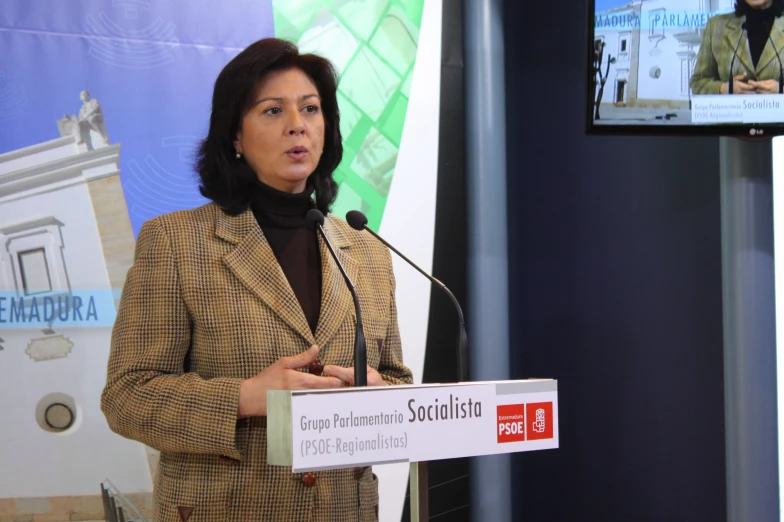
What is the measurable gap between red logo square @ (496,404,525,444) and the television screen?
129 centimetres

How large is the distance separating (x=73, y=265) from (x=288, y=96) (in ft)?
3.83

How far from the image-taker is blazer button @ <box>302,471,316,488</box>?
5.43ft

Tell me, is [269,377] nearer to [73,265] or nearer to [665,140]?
[73,265]

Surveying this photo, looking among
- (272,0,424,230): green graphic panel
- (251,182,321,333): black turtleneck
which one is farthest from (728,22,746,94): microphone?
(272,0,424,230): green graphic panel

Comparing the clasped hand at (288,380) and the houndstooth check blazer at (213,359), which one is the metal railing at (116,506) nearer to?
the houndstooth check blazer at (213,359)

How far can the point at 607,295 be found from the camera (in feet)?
10.3

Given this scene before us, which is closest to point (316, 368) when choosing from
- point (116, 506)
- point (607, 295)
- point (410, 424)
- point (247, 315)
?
point (247, 315)

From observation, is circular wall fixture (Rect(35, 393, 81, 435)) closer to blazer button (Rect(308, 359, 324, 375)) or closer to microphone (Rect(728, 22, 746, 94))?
blazer button (Rect(308, 359, 324, 375))

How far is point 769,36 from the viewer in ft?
7.42

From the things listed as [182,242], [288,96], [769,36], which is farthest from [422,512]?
[769,36]

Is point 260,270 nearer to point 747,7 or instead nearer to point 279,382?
point 279,382

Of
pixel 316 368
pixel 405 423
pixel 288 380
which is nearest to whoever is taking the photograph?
pixel 405 423

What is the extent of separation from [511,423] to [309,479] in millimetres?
538

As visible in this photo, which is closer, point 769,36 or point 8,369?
point 769,36
